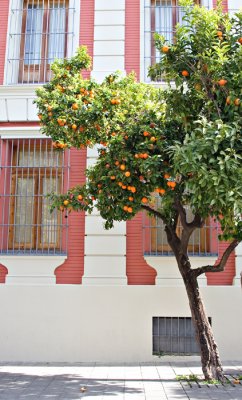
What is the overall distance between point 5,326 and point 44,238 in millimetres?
1862

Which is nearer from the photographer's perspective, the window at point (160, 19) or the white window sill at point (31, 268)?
the white window sill at point (31, 268)

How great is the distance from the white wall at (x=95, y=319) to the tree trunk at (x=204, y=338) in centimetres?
183

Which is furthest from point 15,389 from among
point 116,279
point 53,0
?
point 53,0

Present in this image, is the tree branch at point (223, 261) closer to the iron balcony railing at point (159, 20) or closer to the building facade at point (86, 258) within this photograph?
the building facade at point (86, 258)

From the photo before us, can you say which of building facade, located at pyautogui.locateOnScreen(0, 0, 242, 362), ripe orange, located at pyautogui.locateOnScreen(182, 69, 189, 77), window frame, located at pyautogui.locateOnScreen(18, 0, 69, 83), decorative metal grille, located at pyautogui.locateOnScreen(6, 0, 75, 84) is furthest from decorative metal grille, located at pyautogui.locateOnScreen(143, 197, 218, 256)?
decorative metal grille, located at pyautogui.locateOnScreen(6, 0, 75, 84)

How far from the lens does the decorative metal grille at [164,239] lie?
8.98 m

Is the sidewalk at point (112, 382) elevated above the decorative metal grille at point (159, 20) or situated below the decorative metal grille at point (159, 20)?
below

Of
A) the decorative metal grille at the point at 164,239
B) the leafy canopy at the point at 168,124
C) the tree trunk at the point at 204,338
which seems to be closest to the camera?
the leafy canopy at the point at 168,124

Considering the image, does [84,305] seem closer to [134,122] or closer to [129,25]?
[134,122]

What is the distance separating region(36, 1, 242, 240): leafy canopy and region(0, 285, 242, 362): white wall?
2.28 metres

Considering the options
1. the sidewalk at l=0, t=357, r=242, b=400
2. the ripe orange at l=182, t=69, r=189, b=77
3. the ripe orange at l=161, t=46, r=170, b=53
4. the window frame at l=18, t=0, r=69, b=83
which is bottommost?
the sidewalk at l=0, t=357, r=242, b=400

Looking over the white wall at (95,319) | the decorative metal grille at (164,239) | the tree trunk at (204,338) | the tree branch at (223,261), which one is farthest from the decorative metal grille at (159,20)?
the tree trunk at (204,338)

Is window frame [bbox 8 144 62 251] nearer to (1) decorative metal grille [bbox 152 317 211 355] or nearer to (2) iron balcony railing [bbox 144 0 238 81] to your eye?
(1) decorative metal grille [bbox 152 317 211 355]

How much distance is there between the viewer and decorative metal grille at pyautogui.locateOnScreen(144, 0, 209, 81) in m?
9.90
